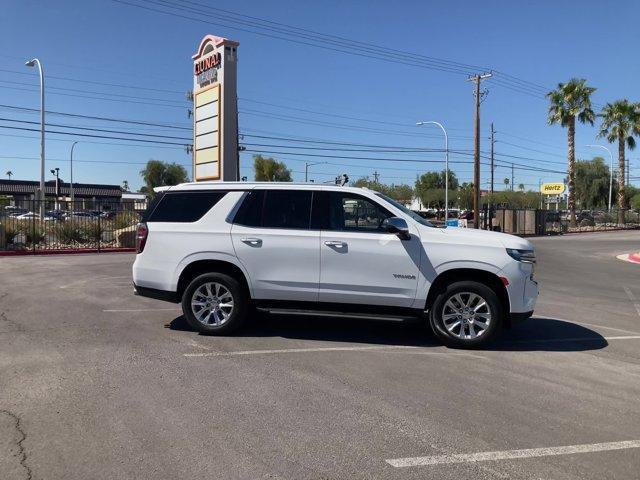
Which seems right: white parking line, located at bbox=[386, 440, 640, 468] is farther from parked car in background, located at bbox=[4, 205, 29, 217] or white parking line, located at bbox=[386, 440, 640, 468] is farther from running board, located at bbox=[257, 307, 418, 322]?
parked car in background, located at bbox=[4, 205, 29, 217]

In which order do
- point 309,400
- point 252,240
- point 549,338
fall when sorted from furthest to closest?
point 549,338
point 252,240
point 309,400

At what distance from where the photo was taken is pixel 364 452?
3.90 meters

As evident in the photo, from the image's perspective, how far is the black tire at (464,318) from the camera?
A: 655 centimetres

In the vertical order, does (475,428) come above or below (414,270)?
below

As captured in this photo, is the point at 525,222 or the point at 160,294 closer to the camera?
the point at 160,294

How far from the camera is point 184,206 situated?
731 cm

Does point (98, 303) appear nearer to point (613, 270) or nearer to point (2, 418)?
point (2, 418)

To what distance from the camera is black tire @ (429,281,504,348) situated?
21.5 ft

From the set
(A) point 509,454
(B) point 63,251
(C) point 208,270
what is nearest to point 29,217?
(B) point 63,251

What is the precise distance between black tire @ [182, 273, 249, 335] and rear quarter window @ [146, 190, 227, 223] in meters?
0.81

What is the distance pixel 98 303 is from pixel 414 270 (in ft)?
18.5

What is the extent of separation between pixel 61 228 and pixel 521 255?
1999cm

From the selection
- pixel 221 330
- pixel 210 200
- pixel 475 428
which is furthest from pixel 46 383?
pixel 475 428

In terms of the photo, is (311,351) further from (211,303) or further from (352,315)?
(211,303)
